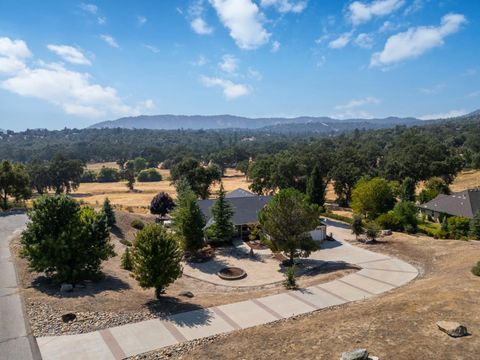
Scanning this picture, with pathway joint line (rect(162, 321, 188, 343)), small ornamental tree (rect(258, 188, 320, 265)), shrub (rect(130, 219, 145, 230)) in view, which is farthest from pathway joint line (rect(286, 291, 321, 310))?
shrub (rect(130, 219, 145, 230))

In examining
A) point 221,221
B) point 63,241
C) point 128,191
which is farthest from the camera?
point 128,191

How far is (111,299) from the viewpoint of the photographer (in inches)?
850

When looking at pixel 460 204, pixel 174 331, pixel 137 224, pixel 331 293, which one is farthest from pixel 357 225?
pixel 174 331

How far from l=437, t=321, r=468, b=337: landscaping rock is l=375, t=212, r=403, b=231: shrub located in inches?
1107

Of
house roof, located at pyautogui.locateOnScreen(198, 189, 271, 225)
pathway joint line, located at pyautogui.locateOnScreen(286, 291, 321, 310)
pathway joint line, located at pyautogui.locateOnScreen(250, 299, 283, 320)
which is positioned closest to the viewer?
pathway joint line, located at pyautogui.locateOnScreen(250, 299, 283, 320)

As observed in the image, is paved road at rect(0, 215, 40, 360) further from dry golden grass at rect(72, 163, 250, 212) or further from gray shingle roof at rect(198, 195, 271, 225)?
dry golden grass at rect(72, 163, 250, 212)

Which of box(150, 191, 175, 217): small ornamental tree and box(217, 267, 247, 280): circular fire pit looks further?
box(150, 191, 175, 217): small ornamental tree

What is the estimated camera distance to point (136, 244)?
72.6 feet

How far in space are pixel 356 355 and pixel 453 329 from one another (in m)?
4.99

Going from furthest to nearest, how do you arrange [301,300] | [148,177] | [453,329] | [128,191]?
[148,177], [128,191], [301,300], [453,329]

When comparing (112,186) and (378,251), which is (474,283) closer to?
(378,251)

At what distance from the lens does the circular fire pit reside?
97.0 ft

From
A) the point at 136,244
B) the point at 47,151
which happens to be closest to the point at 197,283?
the point at 136,244

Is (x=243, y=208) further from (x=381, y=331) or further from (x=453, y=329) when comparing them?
(x=453, y=329)
